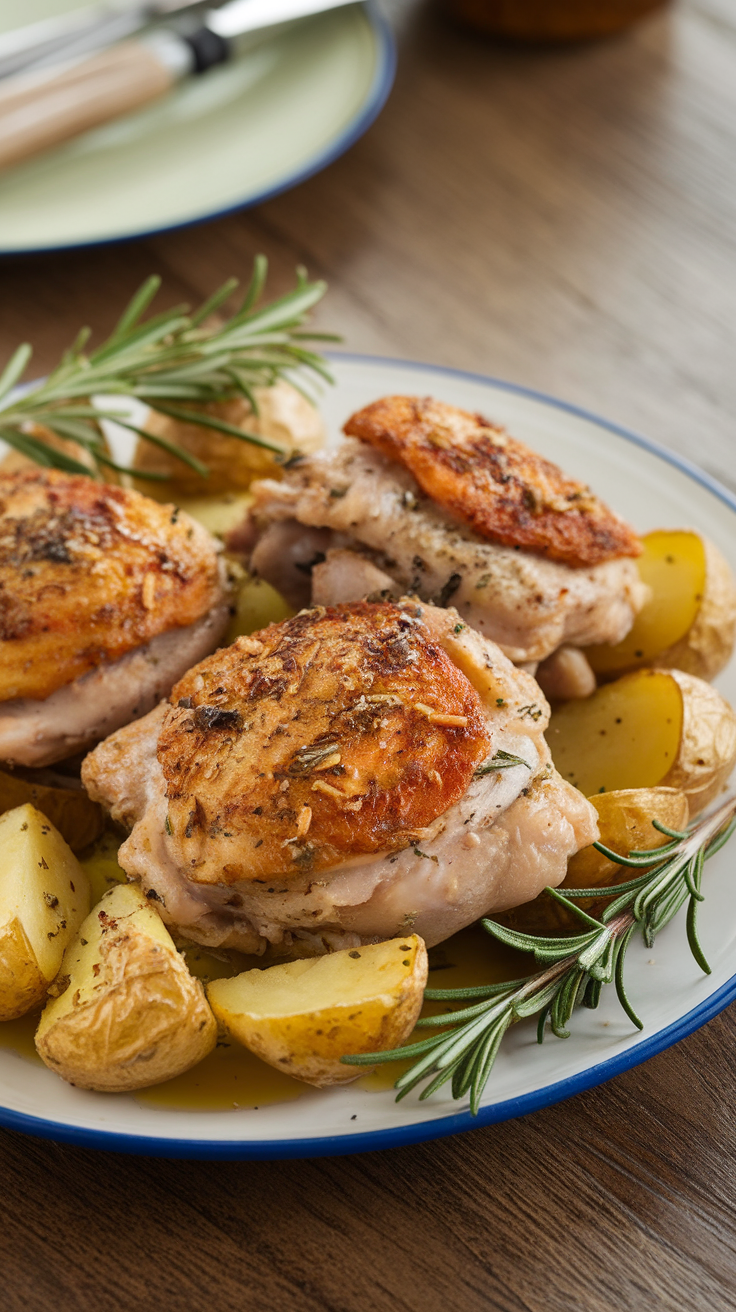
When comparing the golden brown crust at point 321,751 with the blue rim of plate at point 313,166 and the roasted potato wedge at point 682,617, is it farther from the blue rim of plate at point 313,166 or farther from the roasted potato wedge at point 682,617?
the blue rim of plate at point 313,166

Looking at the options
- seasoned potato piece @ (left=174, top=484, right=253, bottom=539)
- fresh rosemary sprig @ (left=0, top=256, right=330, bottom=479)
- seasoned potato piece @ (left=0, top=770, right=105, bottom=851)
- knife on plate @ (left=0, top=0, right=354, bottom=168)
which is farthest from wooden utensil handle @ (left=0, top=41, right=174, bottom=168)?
seasoned potato piece @ (left=0, top=770, right=105, bottom=851)

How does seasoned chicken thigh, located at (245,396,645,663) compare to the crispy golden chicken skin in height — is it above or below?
above

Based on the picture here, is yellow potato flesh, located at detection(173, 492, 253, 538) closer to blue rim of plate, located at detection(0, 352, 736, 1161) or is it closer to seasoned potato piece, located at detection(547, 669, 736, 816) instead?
seasoned potato piece, located at detection(547, 669, 736, 816)

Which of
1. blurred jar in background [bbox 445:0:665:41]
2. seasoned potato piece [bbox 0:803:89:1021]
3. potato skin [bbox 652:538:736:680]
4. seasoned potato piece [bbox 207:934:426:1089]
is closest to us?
seasoned potato piece [bbox 207:934:426:1089]

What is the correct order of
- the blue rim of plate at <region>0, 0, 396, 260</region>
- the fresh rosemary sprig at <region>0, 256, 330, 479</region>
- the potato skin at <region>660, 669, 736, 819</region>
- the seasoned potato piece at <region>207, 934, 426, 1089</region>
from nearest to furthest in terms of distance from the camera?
the seasoned potato piece at <region>207, 934, 426, 1089</region>, the potato skin at <region>660, 669, 736, 819</region>, the fresh rosemary sprig at <region>0, 256, 330, 479</region>, the blue rim of plate at <region>0, 0, 396, 260</region>

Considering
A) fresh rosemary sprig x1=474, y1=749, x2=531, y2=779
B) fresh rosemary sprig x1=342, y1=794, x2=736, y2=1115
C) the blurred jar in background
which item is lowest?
fresh rosemary sprig x1=342, y1=794, x2=736, y2=1115

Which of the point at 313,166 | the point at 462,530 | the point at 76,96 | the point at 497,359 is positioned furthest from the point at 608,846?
the point at 76,96

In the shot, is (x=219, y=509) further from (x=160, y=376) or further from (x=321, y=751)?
(x=321, y=751)

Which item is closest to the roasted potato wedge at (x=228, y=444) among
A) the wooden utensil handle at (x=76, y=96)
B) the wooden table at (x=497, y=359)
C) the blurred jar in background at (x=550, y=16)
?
the wooden table at (x=497, y=359)
